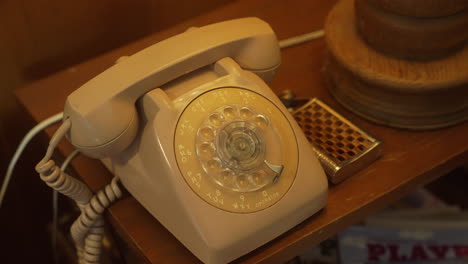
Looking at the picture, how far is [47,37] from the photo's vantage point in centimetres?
91

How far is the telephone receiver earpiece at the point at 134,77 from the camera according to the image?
1.92 ft

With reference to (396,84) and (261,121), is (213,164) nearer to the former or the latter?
(261,121)

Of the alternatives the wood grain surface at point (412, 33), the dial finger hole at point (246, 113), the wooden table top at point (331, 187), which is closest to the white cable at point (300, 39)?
the wooden table top at point (331, 187)

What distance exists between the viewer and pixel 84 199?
0.67m

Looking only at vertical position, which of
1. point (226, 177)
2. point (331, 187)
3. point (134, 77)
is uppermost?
point (134, 77)

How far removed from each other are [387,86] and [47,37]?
21.3 inches

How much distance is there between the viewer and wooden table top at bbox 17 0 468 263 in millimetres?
632

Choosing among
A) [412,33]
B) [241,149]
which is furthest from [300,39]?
[241,149]

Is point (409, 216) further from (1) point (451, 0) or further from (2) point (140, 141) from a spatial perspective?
(2) point (140, 141)

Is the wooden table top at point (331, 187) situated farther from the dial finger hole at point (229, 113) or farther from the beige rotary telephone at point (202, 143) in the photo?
the dial finger hole at point (229, 113)

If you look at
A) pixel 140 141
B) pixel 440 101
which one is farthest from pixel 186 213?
pixel 440 101

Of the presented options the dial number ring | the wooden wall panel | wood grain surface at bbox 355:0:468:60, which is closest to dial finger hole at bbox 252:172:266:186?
the dial number ring

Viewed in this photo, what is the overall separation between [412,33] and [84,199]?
0.44 m

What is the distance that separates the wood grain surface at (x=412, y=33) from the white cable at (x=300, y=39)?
0.48 feet
